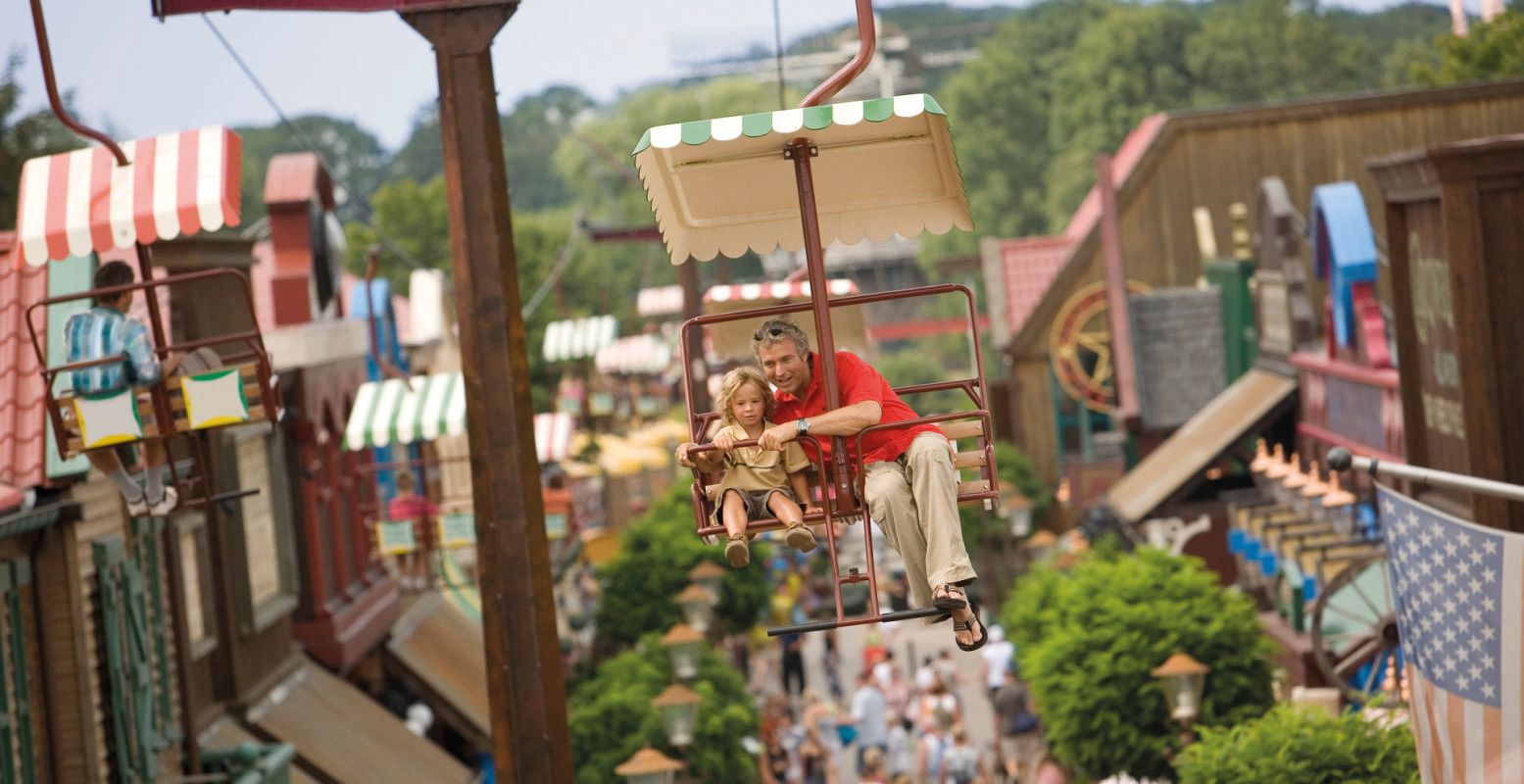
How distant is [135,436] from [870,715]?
14336 mm

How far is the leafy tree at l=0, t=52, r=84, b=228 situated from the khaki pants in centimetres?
3535

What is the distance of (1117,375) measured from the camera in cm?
3256

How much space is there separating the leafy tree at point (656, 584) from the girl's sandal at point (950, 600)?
18027 mm

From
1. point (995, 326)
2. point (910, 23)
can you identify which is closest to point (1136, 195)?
point (995, 326)

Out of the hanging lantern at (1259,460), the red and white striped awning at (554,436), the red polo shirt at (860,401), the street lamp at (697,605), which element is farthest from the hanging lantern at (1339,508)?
the red polo shirt at (860,401)

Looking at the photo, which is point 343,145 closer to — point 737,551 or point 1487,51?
point 1487,51

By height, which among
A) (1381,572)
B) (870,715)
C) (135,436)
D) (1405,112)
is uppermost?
(1405,112)

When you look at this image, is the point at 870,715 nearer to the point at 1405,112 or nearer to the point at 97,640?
the point at 97,640

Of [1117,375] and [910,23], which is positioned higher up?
[910,23]

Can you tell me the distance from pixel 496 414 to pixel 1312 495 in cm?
1251

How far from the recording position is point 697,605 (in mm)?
24422

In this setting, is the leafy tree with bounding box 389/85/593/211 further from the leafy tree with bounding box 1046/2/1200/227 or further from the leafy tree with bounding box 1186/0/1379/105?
the leafy tree with bounding box 1186/0/1379/105

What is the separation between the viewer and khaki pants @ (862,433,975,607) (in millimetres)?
8023

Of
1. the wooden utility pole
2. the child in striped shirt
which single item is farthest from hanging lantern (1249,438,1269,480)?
the child in striped shirt
